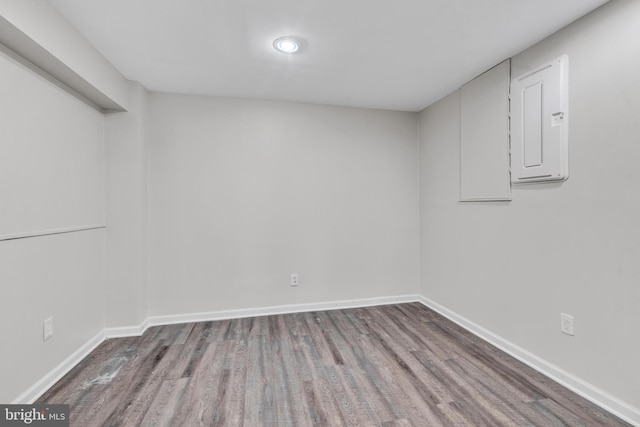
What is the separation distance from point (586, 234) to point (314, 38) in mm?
2174

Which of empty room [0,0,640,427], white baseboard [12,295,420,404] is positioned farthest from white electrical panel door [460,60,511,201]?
white baseboard [12,295,420,404]

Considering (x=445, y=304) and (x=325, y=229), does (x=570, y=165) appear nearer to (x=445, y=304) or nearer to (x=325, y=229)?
(x=445, y=304)

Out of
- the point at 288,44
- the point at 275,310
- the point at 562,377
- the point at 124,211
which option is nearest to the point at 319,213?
the point at 275,310

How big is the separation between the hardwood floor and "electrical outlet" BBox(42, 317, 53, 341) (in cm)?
33

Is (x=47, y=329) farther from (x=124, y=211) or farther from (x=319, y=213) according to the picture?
(x=319, y=213)

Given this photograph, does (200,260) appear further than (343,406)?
Yes

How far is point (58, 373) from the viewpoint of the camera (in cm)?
197

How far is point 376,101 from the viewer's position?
10.6 ft

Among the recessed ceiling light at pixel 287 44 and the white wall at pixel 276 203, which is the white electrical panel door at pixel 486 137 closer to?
the white wall at pixel 276 203

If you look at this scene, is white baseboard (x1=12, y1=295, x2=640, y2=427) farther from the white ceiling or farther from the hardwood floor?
the white ceiling

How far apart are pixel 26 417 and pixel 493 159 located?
3594 millimetres

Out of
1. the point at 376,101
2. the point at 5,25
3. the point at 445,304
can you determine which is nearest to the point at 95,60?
the point at 5,25

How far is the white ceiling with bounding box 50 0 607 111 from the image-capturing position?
1702mm

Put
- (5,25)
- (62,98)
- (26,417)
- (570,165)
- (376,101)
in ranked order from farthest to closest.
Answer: (376,101) → (62,98) → (570,165) → (26,417) → (5,25)
